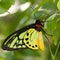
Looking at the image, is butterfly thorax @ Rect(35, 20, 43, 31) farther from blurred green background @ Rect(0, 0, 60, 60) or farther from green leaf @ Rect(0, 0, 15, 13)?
green leaf @ Rect(0, 0, 15, 13)

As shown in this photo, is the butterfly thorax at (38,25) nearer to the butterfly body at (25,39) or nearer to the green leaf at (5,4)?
the butterfly body at (25,39)

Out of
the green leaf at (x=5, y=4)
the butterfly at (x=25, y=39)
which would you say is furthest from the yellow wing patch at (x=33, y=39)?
the green leaf at (x=5, y=4)

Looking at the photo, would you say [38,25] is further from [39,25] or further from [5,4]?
[5,4]

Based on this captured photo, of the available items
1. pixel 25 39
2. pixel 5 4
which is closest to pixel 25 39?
pixel 25 39

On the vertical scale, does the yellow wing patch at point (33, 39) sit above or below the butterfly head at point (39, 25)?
below

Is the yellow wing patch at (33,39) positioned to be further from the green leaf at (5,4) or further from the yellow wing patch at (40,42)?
the green leaf at (5,4)

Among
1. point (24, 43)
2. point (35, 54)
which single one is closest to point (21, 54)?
point (35, 54)

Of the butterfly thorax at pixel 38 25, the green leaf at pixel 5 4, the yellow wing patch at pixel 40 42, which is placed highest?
the green leaf at pixel 5 4
